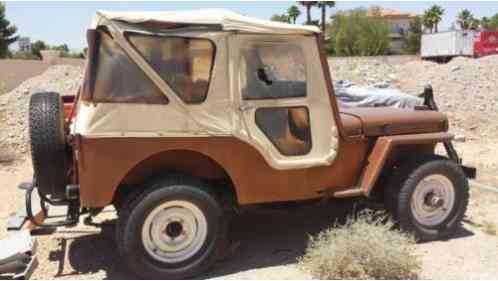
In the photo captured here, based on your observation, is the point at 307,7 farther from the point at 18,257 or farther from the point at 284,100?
the point at 18,257

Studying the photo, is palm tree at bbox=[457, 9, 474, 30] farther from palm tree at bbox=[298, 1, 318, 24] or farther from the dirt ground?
the dirt ground

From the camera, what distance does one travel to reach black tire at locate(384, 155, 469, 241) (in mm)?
5559

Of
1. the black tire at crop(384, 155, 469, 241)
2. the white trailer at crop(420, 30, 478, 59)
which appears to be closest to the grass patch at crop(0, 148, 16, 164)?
the black tire at crop(384, 155, 469, 241)

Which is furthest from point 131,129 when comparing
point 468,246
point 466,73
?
point 466,73

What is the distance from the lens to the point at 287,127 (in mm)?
5117

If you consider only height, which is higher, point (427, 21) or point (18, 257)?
point (427, 21)

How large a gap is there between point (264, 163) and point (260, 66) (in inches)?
33.9

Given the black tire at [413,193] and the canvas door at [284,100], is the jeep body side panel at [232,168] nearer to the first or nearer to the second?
the canvas door at [284,100]

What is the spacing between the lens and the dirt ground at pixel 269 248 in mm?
5098

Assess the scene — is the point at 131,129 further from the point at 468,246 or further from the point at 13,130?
the point at 13,130

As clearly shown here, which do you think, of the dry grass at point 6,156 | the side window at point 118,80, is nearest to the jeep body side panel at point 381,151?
the side window at point 118,80

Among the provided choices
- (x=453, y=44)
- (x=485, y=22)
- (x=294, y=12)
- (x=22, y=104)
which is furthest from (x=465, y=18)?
(x=22, y=104)

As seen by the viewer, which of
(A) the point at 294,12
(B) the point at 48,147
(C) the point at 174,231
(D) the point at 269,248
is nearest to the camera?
(B) the point at 48,147

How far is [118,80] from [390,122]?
2.74 meters
